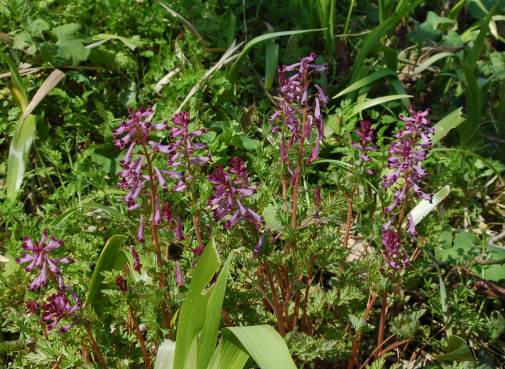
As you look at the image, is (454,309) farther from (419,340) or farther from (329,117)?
(329,117)

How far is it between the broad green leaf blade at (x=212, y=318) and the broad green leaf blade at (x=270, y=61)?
2.01m

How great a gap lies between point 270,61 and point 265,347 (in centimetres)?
224

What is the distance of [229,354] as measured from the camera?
2076mm

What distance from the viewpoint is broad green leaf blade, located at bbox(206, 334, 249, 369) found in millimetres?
2072

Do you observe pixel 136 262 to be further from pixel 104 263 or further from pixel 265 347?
pixel 265 347

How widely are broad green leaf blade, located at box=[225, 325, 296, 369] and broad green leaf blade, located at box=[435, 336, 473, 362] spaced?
32.8 inches

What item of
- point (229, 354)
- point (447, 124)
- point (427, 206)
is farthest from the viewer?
point (447, 124)

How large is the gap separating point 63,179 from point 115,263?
1373mm

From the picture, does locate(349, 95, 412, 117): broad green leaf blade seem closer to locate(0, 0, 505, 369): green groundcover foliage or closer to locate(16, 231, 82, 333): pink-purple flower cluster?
locate(0, 0, 505, 369): green groundcover foliage

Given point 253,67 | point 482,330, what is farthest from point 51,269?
point 253,67

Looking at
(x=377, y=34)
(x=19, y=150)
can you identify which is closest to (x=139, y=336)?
(x=19, y=150)

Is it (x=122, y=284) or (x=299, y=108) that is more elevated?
(x=299, y=108)

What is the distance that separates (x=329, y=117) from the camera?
11.9ft

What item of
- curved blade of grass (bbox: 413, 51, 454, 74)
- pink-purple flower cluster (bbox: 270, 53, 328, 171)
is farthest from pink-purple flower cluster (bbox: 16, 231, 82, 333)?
curved blade of grass (bbox: 413, 51, 454, 74)
